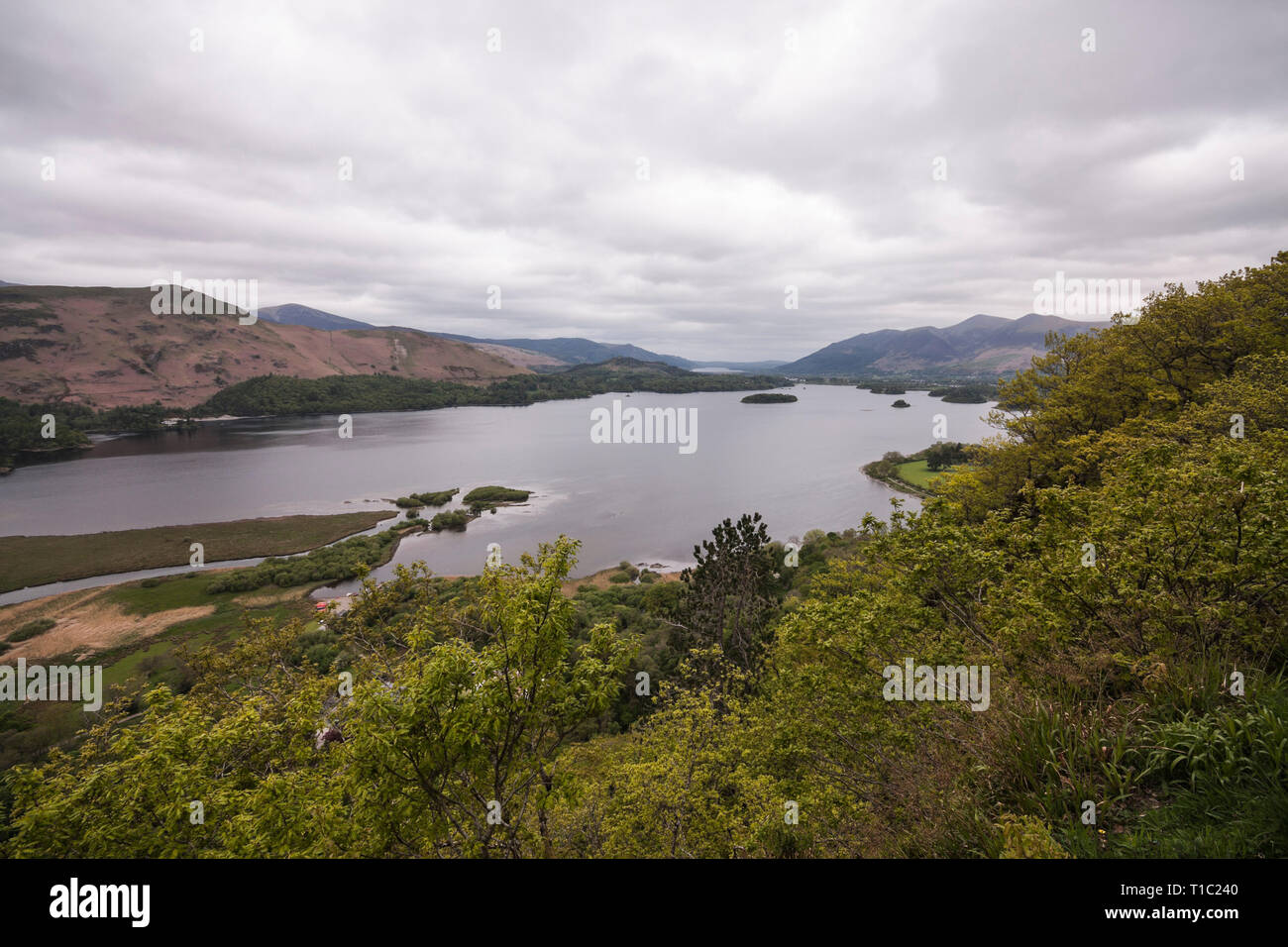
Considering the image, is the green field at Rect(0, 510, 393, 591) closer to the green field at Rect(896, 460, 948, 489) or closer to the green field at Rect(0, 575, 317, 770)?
the green field at Rect(0, 575, 317, 770)

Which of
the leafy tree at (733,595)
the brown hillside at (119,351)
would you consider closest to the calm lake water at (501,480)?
the leafy tree at (733,595)

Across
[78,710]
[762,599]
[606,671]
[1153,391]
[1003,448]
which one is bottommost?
[78,710]

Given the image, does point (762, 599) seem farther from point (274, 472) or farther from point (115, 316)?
point (115, 316)

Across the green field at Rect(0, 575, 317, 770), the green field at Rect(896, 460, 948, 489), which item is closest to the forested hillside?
the green field at Rect(0, 575, 317, 770)

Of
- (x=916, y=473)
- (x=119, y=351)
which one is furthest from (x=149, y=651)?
(x=119, y=351)

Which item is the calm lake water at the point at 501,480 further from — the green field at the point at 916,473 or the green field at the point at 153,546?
the green field at the point at 153,546
